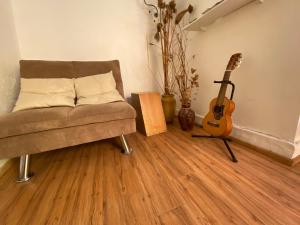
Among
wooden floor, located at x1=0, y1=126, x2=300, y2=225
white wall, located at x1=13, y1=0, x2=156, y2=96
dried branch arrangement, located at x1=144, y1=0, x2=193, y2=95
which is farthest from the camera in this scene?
dried branch arrangement, located at x1=144, y1=0, x2=193, y2=95

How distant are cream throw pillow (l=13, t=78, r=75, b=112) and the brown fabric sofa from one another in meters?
0.11

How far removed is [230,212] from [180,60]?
196 cm

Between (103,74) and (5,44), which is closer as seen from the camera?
(5,44)

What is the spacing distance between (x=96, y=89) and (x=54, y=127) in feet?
1.85

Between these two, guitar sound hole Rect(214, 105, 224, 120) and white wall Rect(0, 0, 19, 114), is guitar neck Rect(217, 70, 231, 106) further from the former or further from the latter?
white wall Rect(0, 0, 19, 114)

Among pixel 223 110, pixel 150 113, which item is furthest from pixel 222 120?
pixel 150 113

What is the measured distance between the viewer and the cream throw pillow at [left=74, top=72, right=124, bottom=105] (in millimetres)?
1411

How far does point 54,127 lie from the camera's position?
1063mm

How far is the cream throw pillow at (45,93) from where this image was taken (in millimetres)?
1243

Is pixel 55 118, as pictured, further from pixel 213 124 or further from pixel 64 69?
pixel 213 124

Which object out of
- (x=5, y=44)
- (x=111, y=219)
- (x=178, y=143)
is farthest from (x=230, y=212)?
(x=5, y=44)

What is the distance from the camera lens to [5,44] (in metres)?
1.38

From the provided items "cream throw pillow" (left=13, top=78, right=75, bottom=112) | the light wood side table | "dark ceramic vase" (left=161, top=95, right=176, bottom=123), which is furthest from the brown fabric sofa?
"dark ceramic vase" (left=161, top=95, right=176, bottom=123)

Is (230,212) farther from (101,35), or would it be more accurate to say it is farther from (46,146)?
(101,35)
